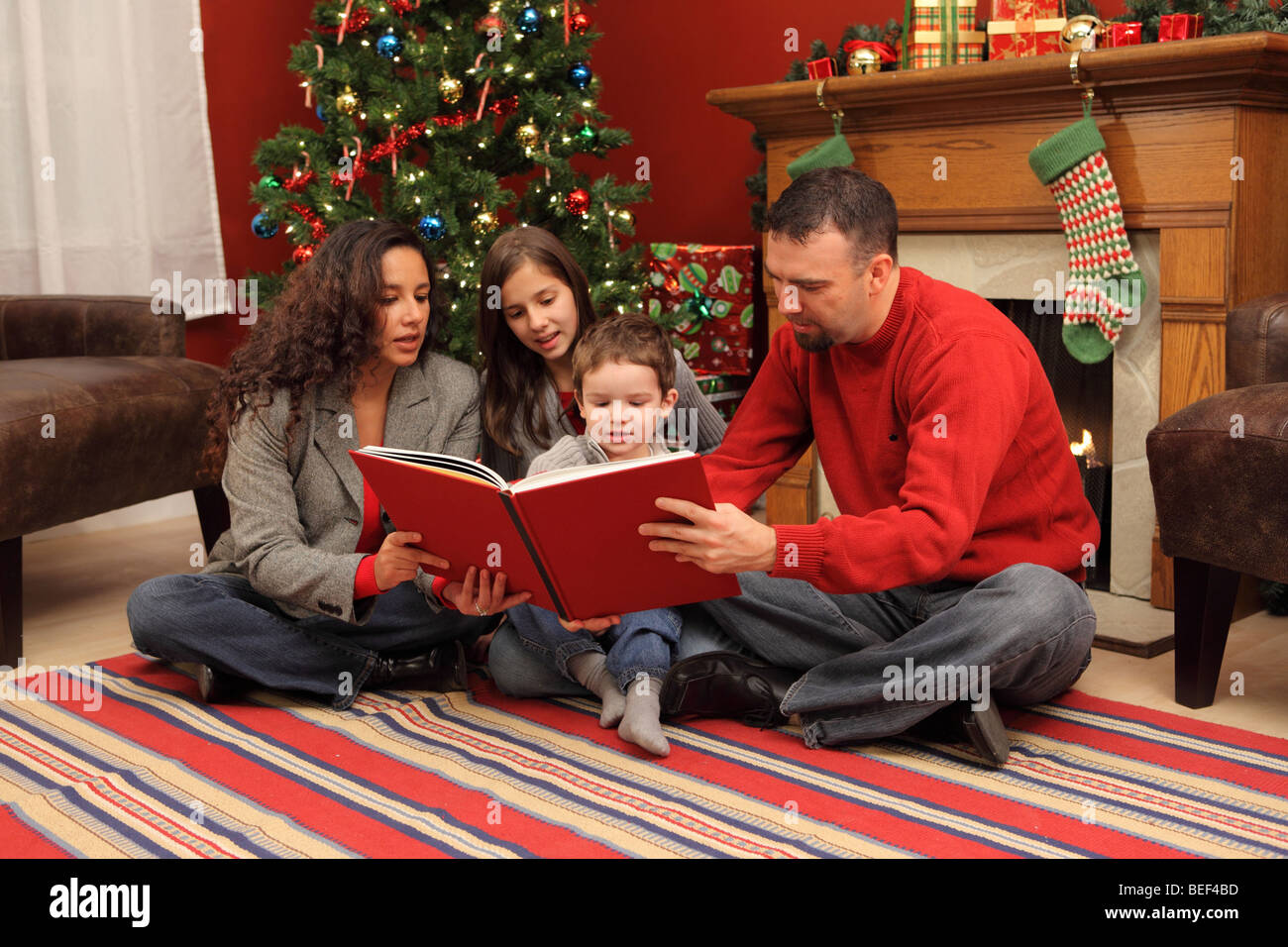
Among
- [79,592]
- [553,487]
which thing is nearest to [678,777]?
[553,487]

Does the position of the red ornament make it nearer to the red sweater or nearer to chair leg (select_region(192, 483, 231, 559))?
chair leg (select_region(192, 483, 231, 559))

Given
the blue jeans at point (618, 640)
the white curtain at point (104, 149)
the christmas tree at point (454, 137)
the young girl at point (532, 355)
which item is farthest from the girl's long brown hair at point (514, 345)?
the white curtain at point (104, 149)

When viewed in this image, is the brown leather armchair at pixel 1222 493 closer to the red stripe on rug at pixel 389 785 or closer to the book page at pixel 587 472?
the book page at pixel 587 472

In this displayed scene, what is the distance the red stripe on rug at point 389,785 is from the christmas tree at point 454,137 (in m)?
1.24

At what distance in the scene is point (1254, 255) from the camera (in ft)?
7.73


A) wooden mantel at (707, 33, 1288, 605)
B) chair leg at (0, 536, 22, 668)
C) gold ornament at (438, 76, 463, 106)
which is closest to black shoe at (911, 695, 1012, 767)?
wooden mantel at (707, 33, 1288, 605)

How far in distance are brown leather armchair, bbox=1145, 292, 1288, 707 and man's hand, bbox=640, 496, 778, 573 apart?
71 cm

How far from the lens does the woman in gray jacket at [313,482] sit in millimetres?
2008

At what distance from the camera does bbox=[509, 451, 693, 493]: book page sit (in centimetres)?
141

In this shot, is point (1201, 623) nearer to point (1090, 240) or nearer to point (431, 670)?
point (1090, 240)

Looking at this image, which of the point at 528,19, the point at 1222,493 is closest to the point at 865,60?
the point at 528,19

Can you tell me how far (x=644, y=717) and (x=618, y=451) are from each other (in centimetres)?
42

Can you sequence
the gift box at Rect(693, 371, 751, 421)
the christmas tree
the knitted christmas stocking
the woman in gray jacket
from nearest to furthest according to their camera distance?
the woman in gray jacket
the knitted christmas stocking
the christmas tree
the gift box at Rect(693, 371, 751, 421)
